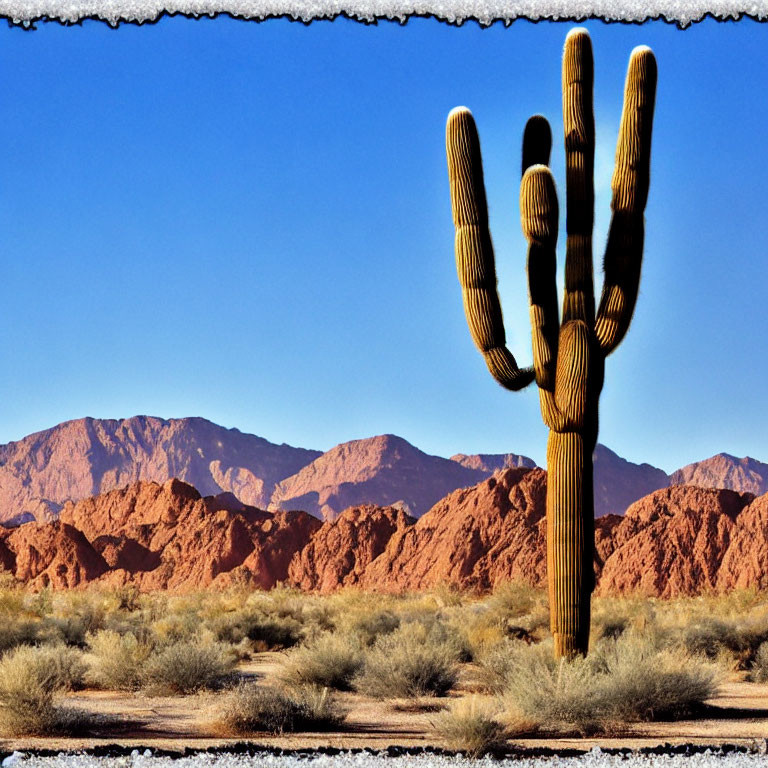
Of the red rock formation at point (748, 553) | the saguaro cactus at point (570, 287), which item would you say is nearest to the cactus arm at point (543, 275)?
the saguaro cactus at point (570, 287)

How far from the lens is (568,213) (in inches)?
503

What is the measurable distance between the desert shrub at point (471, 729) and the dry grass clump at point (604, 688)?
1502 mm

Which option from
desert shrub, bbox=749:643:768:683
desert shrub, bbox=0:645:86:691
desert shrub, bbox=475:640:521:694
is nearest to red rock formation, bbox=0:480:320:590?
desert shrub, bbox=749:643:768:683

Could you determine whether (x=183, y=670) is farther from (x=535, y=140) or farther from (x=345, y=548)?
(x=345, y=548)

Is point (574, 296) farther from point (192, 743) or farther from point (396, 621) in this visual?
point (396, 621)

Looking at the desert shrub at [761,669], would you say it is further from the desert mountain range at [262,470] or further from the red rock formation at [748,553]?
the desert mountain range at [262,470]

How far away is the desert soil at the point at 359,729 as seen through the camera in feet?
31.4

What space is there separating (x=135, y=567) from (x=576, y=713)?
206ft

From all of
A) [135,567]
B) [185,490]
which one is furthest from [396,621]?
[185,490]

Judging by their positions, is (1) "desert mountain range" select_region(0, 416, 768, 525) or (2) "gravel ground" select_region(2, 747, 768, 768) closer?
(2) "gravel ground" select_region(2, 747, 768, 768)

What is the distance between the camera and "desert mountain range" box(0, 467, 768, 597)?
5178 cm

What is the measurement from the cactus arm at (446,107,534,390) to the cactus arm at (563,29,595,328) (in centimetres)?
92

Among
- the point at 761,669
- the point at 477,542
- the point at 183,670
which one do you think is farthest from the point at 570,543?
the point at 477,542

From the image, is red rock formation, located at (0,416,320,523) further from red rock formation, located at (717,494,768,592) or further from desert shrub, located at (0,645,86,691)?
desert shrub, located at (0,645,86,691)
